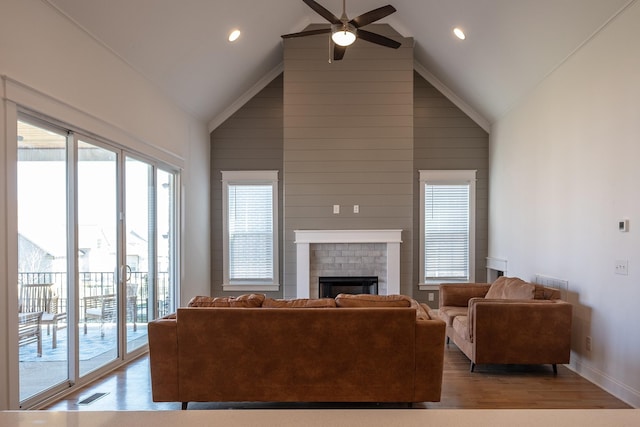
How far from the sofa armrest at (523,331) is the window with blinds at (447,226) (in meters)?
3.01

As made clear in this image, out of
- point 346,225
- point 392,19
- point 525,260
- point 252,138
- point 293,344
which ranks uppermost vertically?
point 392,19

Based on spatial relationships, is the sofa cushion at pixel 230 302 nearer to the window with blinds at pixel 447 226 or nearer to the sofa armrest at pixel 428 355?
the sofa armrest at pixel 428 355

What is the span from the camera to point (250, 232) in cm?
706

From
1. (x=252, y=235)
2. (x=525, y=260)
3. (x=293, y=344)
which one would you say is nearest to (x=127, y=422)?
(x=293, y=344)

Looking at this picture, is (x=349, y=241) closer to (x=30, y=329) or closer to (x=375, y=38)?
(x=375, y=38)

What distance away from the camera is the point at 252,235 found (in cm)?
705

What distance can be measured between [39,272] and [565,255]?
4785mm

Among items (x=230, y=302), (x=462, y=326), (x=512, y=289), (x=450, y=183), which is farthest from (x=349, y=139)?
(x=230, y=302)

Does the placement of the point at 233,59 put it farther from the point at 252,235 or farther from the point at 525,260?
the point at 525,260

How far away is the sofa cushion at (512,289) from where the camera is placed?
13.7 feet

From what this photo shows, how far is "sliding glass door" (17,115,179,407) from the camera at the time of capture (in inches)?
122

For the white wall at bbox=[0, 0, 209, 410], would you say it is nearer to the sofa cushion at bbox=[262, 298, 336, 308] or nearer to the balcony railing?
the balcony railing

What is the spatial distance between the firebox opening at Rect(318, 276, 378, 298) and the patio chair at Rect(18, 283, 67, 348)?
11.9ft

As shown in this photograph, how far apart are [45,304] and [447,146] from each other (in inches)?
233
